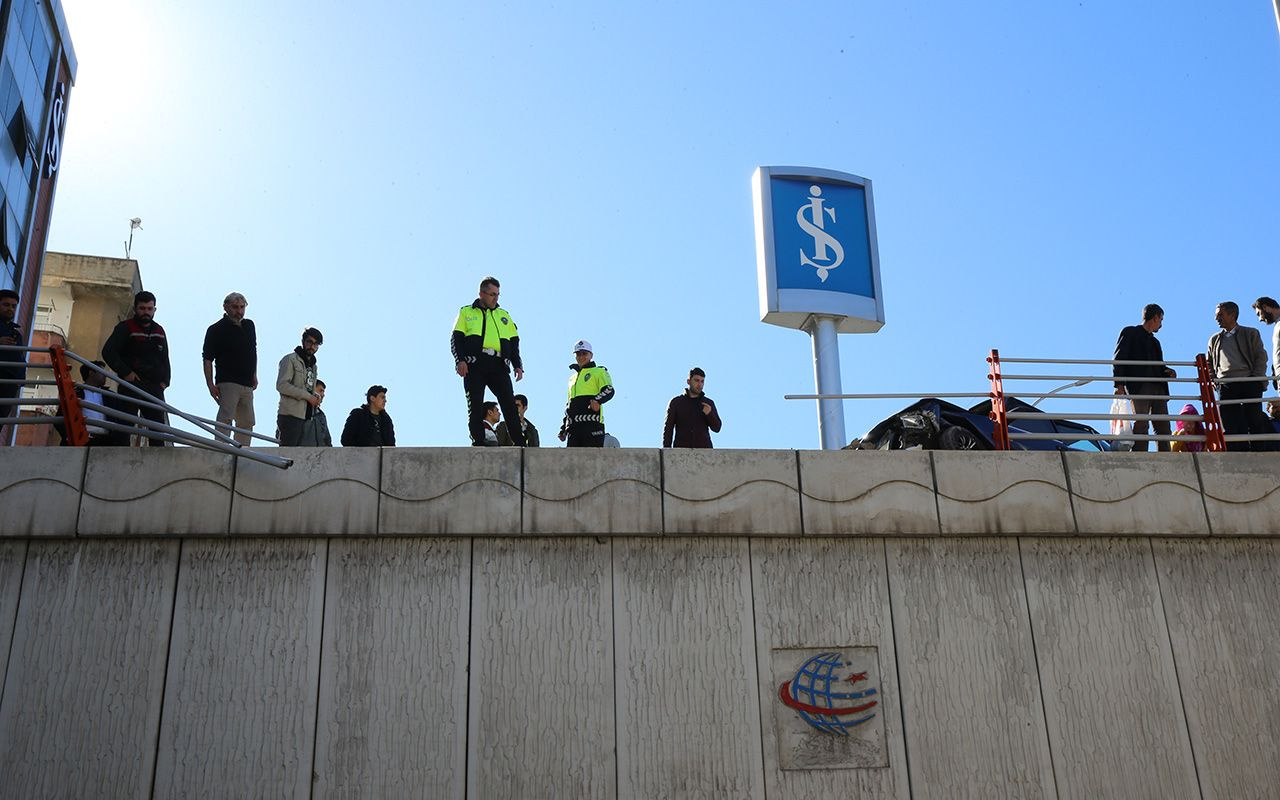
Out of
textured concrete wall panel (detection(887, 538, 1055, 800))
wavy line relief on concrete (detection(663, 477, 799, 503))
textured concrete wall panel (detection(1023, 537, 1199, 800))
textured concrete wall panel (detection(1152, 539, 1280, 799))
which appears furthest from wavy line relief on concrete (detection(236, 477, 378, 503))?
textured concrete wall panel (detection(1152, 539, 1280, 799))

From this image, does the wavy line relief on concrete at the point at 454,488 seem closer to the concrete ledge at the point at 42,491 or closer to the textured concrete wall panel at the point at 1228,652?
the concrete ledge at the point at 42,491

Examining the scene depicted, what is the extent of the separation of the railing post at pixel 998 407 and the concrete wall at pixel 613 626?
0.56 m

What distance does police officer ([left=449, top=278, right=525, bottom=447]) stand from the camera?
955cm

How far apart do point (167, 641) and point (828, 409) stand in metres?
7.83

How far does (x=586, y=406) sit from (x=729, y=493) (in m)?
2.93

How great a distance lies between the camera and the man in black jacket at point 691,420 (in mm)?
10414

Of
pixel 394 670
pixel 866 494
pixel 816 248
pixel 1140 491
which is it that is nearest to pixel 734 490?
pixel 866 494

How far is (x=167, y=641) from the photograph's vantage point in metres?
6.96

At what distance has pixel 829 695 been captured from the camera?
724 centimetres

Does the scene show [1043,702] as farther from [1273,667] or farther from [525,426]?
[525,426]

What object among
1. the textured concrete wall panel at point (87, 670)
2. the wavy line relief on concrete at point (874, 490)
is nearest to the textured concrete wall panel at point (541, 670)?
the wavy line relief on concrete at point (874, 490)

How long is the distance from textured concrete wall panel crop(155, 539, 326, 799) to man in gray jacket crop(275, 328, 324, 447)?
2671mm

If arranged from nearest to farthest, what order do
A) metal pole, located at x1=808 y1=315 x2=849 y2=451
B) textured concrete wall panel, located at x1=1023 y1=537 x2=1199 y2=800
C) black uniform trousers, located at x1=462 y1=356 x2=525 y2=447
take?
textured concrete wall panel, located at x1=1023 y1=537 x2=1199 y2=800
black uniform trousers, located at x1=462 y1=356 x2=525 y2=447
metal pole, located at x1=808 y1=315 x2=849 y2=451

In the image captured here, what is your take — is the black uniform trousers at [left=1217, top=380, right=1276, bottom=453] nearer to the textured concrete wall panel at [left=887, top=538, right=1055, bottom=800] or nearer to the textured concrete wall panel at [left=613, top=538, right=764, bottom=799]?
the textured concrete wall panel at [left=887, top=538, right=1055, bottom=800]
